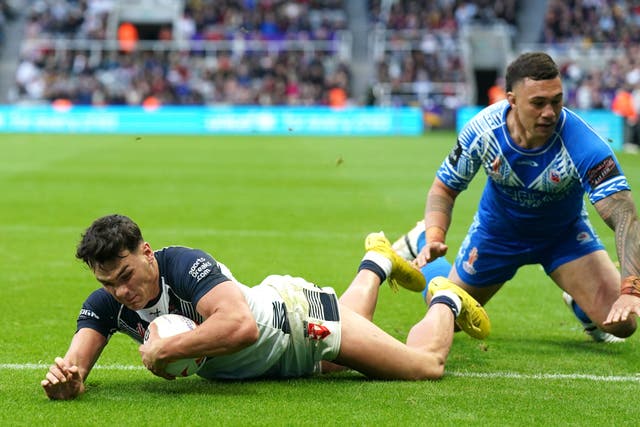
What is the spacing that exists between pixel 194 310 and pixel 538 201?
2744 mm

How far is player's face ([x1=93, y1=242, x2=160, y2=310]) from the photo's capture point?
5.56 metres

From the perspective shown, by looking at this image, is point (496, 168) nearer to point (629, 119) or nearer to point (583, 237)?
point (583, 237)

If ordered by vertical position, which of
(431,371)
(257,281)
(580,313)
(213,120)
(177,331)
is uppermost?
(177,331)

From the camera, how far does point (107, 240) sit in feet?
18.1

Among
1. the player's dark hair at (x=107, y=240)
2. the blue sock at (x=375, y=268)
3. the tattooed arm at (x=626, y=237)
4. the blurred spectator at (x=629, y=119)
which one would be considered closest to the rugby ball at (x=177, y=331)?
the player's dark hair at (x=107, y=240)

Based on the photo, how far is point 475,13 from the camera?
49.1 metres

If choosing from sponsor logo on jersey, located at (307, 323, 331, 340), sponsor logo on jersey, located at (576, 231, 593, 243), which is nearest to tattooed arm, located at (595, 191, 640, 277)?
sponsor logo on jersey, located at (576, 231, 593, 243)

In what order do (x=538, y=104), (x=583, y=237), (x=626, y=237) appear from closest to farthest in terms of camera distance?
(x=626, y=237), (x=538, y=104), (x=583, y=237)

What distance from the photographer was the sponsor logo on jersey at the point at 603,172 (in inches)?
255

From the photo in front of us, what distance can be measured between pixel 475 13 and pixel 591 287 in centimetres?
4320

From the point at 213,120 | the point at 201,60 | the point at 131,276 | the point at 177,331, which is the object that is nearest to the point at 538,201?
the point at 177,331

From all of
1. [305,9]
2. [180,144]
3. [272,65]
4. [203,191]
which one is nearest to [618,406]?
[203,191]

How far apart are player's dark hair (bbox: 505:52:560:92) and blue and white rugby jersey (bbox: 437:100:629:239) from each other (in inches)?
15.8

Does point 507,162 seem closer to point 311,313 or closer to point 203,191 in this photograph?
point 311,313
